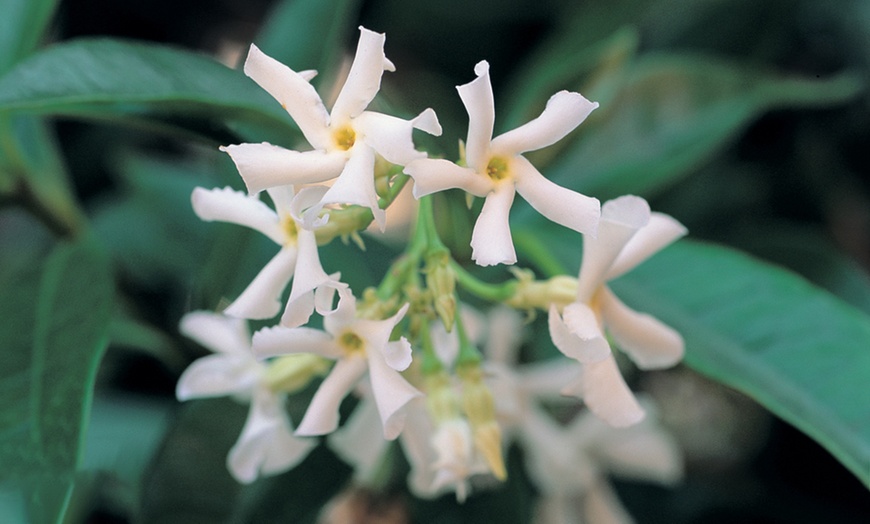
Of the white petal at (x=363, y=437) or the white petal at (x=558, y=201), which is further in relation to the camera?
Result: the white petal at (x=363, y=437)

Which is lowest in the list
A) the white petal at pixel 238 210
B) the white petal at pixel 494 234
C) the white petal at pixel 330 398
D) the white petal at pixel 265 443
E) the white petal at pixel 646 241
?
the white petal at pixel 265 443

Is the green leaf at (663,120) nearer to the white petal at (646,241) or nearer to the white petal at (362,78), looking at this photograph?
the white petal at (646,241)

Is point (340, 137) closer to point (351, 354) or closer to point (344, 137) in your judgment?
point (344, 137)

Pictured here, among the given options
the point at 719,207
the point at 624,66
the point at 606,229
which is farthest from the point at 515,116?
the point at 606,229

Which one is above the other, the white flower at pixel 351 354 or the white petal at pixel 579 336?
the white petal at pixel 579 336

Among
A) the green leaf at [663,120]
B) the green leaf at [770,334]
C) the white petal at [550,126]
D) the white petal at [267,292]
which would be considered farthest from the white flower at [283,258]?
the green leaf at [663,120]

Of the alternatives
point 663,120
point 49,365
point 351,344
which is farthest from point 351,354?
point 663,120

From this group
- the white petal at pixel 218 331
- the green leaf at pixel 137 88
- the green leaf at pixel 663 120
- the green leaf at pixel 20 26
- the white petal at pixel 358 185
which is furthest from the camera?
the green leaf at pixel 663 120
